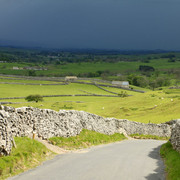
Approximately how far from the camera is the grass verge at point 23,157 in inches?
663

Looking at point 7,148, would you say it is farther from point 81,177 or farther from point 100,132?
point 100,132

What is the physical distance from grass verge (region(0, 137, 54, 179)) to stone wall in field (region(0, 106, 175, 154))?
65cm

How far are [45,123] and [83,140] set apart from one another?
226 inches

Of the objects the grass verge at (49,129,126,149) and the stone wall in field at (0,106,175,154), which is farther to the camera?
the grass verge at (49,129,126,149)

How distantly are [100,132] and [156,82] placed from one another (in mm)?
162502

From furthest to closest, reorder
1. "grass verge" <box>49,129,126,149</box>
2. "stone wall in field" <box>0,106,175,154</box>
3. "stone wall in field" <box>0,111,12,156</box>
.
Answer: "grass verge" <box>49,129,126,149</box>
"stone wall in field" <box>0,106,175,154</box>
"stone wall in field" <box>0,111,12,156</box>

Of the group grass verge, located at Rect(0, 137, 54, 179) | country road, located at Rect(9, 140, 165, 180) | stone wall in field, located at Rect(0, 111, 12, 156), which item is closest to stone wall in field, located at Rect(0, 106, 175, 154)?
stone wall in field, located at Rect(0, 111, 12, 156)

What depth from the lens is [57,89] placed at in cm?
14538

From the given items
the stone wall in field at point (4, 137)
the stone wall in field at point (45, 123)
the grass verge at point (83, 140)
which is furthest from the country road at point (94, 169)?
the grass verge at point (83, 140)

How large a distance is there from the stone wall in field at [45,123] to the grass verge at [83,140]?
40cm

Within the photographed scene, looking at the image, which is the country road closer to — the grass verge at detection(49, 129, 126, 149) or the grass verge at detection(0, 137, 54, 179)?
the grass verge at detection(0, 137, 54, 179)

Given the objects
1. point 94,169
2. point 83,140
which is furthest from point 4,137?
point 83,140

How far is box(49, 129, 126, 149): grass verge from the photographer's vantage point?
1041 inches

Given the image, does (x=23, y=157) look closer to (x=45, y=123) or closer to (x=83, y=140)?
(x=45, y=123)
